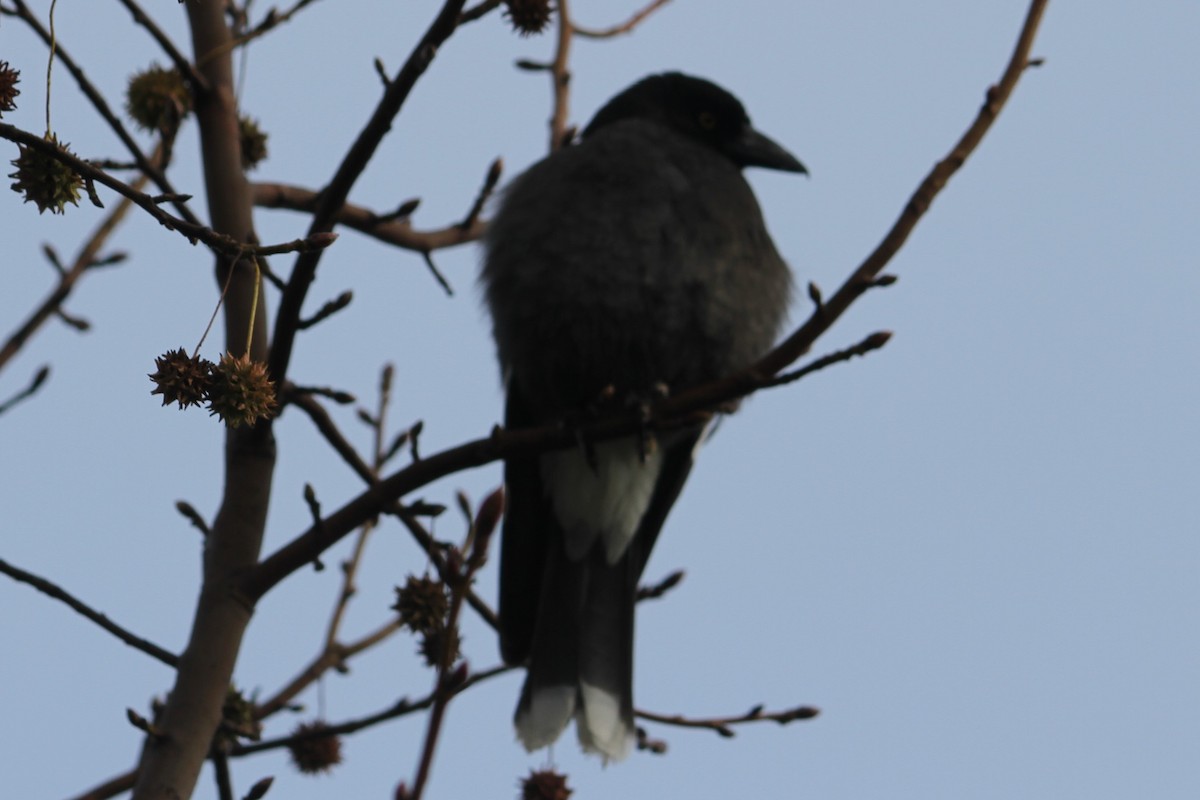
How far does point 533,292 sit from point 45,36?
1.37 metres

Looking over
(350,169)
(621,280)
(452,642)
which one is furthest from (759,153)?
(452,642)

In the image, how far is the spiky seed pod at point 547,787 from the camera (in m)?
2.61

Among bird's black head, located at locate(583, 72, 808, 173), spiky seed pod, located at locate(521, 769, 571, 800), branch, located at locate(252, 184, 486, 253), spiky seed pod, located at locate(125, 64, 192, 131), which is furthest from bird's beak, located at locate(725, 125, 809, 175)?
spiky seed pod, located at locate(521, 769, 571, 800)

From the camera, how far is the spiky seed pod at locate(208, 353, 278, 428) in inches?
71.6

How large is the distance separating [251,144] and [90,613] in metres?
1.53

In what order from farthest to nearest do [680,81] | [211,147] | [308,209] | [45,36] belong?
[680,81] < [308,209] < [211,147] < [45,36]

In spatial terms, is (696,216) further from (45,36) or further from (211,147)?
(45,36)

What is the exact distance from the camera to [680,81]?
200 inches

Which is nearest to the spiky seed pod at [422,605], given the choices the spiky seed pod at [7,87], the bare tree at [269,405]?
the bare tree at [269,405]

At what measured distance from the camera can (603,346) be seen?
4000mm

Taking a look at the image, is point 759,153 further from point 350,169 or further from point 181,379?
point 181,379

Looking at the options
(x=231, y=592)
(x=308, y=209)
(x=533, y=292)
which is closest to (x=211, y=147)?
(x=308, y=209)

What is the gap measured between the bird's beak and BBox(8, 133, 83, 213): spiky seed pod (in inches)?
133

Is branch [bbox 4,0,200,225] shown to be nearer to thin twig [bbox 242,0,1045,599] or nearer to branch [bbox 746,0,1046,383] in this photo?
thin twig [bbox 242,0,1045,599]
